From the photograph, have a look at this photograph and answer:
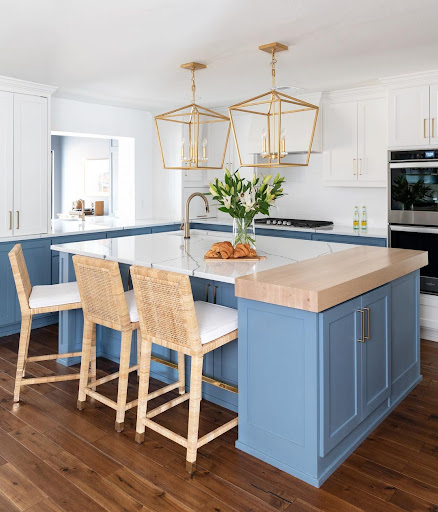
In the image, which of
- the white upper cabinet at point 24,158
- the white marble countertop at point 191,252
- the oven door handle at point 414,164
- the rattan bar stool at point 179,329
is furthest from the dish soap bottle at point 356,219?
the white upper cabinet at point 24,158

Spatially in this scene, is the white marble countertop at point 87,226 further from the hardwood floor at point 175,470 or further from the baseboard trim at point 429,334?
the baseboard trim at point 429,334

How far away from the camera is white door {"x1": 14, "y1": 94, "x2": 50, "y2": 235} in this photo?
4520 millimetres

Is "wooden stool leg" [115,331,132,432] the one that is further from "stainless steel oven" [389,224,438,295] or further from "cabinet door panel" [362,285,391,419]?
"stainless steel oven" [389,224,438,295]

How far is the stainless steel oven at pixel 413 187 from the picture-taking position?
4.19m

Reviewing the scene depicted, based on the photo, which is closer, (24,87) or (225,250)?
(225,250)

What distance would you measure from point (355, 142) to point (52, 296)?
11.1 ft

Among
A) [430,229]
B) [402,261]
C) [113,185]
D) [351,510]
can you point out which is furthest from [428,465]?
[113,185]

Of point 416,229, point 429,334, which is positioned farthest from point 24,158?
point 429,334

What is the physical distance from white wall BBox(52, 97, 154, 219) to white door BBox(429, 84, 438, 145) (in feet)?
11.5

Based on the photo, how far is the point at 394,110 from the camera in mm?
4363

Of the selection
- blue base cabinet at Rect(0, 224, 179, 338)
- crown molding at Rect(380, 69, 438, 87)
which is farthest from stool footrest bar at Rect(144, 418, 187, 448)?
crown molding at Rect(380, 69, 438, 87)

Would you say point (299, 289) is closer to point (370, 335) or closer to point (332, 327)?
point (332, 327)

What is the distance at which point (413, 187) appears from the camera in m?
4.30

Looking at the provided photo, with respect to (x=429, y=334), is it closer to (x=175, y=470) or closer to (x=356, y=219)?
(x=356, y=219)
